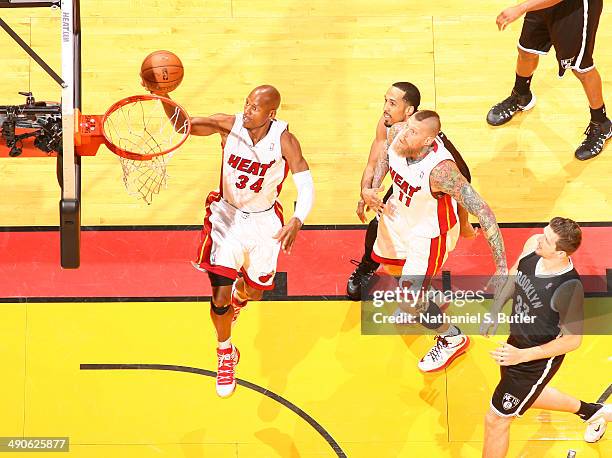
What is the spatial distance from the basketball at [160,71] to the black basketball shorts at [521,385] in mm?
2869

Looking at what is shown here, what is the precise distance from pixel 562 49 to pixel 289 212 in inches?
93.0

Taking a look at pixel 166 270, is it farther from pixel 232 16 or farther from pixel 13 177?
pixel 232 16

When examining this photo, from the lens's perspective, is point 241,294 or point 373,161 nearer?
point 373,161

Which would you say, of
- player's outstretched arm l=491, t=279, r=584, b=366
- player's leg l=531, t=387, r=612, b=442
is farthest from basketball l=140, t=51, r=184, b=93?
player's leg l=531, t=387, r=612, b=442

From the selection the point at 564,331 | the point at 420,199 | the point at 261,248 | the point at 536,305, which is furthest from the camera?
the point at 261,248

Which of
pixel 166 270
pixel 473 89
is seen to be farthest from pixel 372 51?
pixel 166 270

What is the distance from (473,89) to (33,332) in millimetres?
3931

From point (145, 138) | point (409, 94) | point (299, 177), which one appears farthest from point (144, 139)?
point (409, 94)

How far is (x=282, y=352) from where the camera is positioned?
7062 millimetres

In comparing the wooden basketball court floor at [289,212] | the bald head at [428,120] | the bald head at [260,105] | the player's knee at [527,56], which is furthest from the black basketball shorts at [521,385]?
the player's knee at [527,56]

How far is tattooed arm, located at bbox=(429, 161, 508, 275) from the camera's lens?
19.8ft

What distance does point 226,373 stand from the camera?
6754 mm

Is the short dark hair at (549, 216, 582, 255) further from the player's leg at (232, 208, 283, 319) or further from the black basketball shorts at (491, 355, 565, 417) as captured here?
the player's leg at (232, 208, 283, 319)

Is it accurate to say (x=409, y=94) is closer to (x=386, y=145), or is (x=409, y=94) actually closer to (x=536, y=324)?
(x=386, y=145)
